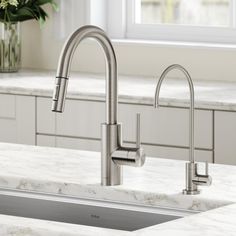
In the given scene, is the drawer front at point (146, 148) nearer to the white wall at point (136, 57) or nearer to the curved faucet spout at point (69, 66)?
the white wall at point (136, 57)

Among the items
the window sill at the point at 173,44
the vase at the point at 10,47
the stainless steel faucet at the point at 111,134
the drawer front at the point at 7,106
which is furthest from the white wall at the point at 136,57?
the stainless steel faucet at the point at 111,134

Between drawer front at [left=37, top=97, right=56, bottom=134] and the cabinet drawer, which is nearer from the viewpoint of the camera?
the cabinet drawer

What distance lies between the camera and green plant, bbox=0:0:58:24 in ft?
15.7

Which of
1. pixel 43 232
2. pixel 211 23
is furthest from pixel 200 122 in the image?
pixel 43 232

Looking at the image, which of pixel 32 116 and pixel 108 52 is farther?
pixel 32 116

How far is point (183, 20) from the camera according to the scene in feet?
16.3

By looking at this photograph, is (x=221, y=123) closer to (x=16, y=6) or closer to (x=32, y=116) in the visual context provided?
(x=32, y=116)

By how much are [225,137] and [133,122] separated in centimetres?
45

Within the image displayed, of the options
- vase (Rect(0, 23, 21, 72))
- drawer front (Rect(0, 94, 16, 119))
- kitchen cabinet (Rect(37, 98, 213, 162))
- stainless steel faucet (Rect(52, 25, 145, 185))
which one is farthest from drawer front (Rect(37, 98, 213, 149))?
stainless steel faucet (Rect(52, 25, 145, 185))

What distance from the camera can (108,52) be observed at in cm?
224

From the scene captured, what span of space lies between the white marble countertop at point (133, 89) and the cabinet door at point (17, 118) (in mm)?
46

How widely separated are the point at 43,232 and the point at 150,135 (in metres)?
2.17

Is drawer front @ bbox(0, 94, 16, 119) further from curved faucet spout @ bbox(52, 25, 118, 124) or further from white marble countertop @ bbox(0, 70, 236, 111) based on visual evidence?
curved faucet spout @ bbox(52, 25, 118, 124)

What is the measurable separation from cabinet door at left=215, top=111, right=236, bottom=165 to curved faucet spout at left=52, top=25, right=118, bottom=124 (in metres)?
1.64
